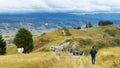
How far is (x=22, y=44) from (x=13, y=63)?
98.2 meters

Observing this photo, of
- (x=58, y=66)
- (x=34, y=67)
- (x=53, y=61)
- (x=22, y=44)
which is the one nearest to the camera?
(x=34, y=67)

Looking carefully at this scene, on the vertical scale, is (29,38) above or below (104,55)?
below

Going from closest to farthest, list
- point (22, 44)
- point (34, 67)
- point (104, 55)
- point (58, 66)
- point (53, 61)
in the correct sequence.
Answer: point (34, 67), point (58, 66), point (53, 61), point (104, 55), point (22, 44)

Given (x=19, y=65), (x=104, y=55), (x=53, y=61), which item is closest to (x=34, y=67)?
(x=19, y=65)

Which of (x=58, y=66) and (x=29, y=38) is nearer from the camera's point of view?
(x=58, y=66)

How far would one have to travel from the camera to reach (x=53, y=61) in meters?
36.6

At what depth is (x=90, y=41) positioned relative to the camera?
136m

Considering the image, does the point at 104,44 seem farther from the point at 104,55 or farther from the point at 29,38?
the point at 104,55

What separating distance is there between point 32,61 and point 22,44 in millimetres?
97866

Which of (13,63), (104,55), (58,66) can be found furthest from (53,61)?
(104,55)

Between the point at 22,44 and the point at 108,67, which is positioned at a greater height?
the point at 108,67

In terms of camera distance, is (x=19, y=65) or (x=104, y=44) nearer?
(x=19, y=65)

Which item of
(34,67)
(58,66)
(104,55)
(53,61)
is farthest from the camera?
(104,55)

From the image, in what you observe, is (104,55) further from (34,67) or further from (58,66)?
(34,67)
